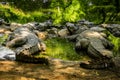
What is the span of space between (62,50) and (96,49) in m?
1.35

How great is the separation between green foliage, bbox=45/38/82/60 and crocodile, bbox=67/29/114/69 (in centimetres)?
33

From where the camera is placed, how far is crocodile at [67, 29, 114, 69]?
5.89 meters

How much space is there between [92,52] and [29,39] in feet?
6.38

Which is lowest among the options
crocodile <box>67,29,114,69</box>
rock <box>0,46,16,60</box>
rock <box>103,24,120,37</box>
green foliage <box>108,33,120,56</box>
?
rock <box>103,24,120,37</box>

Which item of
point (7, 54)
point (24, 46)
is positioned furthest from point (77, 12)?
point (7, 54)

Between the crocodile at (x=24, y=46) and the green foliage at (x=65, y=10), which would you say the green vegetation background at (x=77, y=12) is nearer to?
the green foliage at (x=65, y=10)

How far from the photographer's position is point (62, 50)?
805 cm

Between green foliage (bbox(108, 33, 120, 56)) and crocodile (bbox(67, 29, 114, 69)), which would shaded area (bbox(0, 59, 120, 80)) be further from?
green foliage (bbox(108, 33, 120, 56))

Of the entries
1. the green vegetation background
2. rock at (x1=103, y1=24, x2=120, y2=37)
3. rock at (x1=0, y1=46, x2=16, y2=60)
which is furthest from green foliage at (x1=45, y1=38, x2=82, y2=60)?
the green vegetation background

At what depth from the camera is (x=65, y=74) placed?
5.35 m

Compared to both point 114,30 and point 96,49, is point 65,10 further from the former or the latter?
point 96,49

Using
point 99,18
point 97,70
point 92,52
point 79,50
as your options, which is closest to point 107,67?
point 97,70

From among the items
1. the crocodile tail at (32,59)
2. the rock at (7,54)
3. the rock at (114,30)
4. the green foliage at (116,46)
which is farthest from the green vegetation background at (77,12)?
the crocodile tail at (32,59)

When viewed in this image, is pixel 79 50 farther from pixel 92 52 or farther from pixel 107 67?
pixel 107 67
